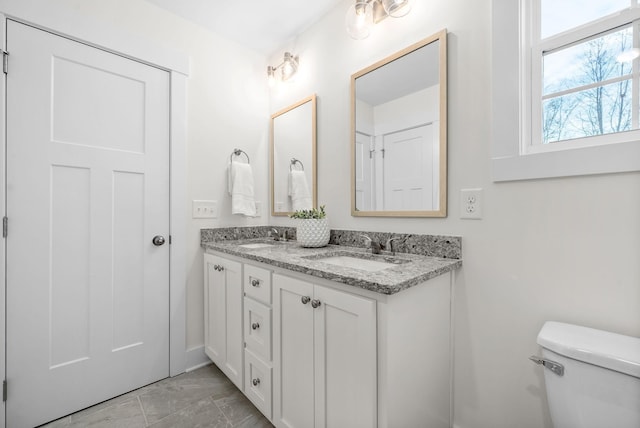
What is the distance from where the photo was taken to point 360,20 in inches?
59.9

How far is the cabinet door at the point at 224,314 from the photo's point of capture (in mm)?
1524

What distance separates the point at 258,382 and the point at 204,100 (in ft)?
5.97

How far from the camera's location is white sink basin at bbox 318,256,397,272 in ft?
4.43

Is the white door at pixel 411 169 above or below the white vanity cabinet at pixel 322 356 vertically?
above

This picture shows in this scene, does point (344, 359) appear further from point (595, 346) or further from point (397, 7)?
point (397, 7)

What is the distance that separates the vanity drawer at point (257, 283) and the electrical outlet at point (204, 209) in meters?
0.71

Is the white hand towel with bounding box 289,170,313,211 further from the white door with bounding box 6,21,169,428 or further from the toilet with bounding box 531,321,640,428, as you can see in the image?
the toilet with bounding box 531,321,640,428

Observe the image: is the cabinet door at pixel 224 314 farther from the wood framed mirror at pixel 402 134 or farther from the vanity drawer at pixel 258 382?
the wood framed mirror at pixel 402 134

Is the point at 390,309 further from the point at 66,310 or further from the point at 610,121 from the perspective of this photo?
the point at 66,310

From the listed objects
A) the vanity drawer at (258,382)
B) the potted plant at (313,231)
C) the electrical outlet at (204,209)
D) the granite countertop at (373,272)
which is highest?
the electrical outlet at (204,209)

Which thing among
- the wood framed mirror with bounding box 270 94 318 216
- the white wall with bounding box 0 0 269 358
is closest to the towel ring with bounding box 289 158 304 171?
the wood framed mirror with bounding box 270 94 318 216

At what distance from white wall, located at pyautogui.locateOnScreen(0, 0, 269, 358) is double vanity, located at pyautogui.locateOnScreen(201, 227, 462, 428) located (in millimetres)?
526

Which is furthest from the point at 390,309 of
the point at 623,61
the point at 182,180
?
the point at 182,180

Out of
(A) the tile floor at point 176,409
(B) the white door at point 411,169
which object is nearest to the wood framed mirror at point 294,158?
(B) the white door at point 411,169
